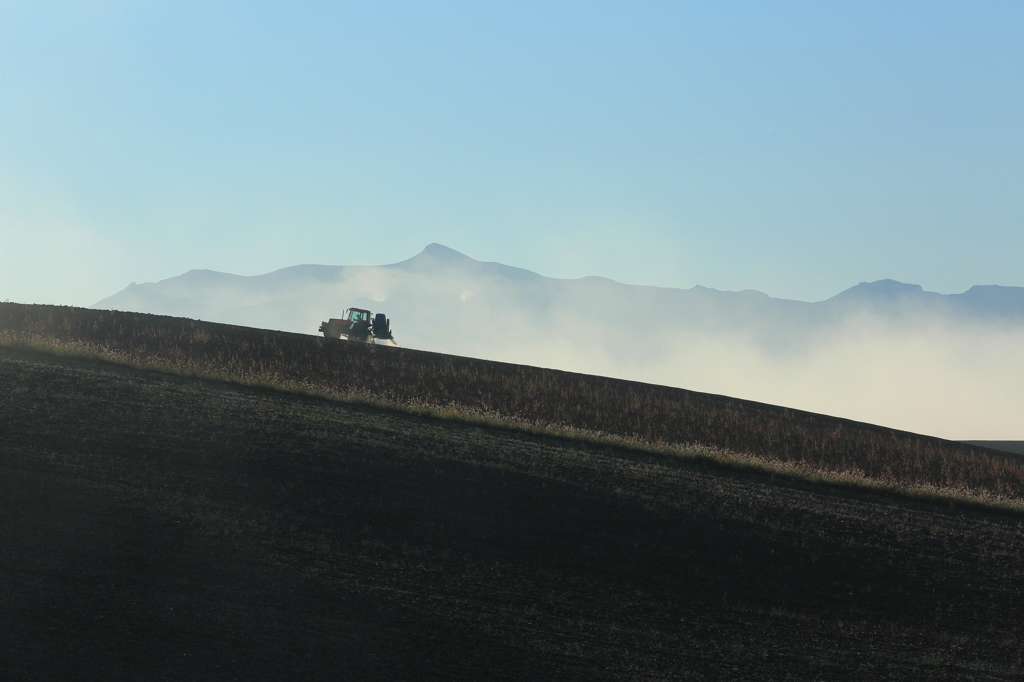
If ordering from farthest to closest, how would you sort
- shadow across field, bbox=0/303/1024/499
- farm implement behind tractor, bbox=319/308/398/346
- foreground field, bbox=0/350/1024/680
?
farm implement behind tractor, bbox=319/308/398/346 < shadow across field, bbox=0/303/1024/499 < foreground field, bbox=0/350/1024/680

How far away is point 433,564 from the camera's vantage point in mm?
9219

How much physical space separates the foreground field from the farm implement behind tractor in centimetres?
2567

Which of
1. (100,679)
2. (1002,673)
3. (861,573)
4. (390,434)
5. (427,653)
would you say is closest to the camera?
(100,679)

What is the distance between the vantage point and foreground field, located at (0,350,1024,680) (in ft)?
24.3

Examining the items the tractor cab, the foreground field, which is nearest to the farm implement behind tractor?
the tractor cab

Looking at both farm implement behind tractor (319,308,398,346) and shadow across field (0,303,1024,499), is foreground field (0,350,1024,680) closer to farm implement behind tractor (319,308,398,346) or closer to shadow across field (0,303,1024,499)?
shadow across field (0,303,1024,499)

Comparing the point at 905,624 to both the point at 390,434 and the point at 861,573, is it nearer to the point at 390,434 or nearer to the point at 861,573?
the point at 861,573

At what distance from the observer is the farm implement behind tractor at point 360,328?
132ft

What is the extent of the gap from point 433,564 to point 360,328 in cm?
3195

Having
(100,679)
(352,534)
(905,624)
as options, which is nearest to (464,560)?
(352,534)

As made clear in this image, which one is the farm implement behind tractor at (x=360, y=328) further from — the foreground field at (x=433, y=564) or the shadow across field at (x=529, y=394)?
the foreground field at (x=433, y=564)

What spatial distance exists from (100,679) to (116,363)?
49.2ft

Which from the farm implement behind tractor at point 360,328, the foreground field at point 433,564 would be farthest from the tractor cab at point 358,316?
the foreground field at point 433,564

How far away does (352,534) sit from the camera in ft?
32.0
